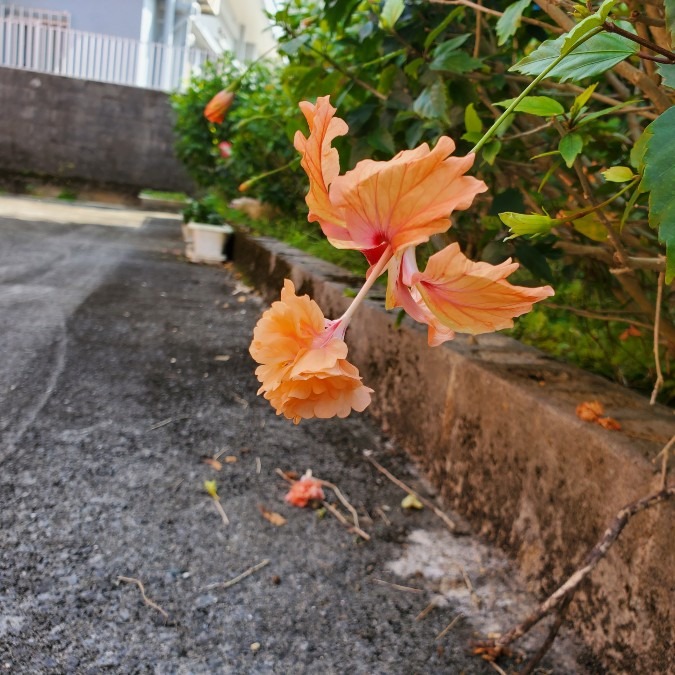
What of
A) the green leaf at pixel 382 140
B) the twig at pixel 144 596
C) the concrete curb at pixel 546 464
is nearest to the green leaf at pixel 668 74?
the concrete curb at pixel 546 464

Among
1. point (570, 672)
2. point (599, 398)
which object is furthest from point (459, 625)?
point (599, 398)

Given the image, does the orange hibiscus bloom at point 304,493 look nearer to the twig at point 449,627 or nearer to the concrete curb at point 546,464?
the concrete curb at point 546,464

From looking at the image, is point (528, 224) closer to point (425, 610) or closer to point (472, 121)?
point (472, 121)

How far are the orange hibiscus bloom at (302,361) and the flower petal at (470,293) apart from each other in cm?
6

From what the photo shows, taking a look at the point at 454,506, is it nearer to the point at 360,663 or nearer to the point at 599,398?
the point at 599,398

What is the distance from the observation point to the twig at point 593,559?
887 millimetres

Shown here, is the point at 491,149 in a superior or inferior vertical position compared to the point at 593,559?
superior

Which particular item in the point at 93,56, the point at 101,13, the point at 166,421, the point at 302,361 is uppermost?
the point at 101,13

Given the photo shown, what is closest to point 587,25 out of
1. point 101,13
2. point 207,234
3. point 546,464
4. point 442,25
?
point 442,25

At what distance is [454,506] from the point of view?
5.40 feet

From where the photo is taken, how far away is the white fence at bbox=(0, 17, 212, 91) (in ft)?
40.6

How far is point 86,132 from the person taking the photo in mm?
12672

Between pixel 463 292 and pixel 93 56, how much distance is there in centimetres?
1400

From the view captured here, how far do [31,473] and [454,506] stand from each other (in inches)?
37.7
